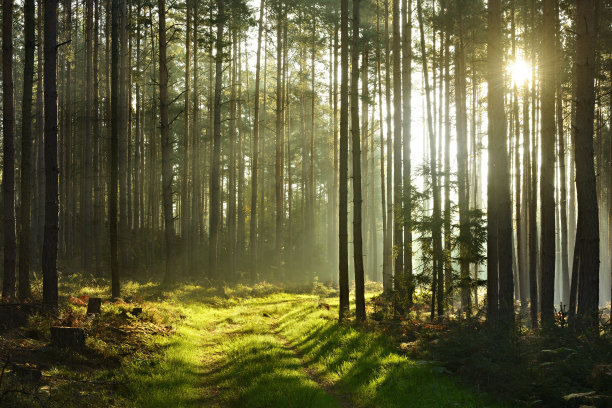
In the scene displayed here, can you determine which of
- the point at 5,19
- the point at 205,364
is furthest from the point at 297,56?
the point at 205,364

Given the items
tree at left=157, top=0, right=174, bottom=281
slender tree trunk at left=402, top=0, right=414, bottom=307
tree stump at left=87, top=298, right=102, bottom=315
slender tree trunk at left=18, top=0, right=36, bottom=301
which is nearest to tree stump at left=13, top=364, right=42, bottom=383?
tree stump at left=87, top=298, right=102, bottom=315

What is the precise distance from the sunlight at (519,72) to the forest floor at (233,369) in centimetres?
1500

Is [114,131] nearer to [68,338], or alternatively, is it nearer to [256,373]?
[68,338]

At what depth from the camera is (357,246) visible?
13836 millimetres

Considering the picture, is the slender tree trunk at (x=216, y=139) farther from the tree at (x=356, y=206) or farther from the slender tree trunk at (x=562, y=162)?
the slender tree trunk at (x=562, y=162)

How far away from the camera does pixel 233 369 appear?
8.94 meters

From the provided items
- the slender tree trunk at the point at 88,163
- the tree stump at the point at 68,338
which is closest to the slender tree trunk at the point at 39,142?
the slender tree trunk at the point at 88,163

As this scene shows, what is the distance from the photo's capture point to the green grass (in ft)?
22.8

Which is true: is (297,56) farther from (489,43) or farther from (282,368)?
(282,368)

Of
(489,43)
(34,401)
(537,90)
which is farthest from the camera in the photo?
(537,90)

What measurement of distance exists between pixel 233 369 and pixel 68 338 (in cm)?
333

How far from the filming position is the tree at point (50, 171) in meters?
10.8

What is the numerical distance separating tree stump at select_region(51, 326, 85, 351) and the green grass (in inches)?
48.7

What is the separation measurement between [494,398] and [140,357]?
22.4 ft
